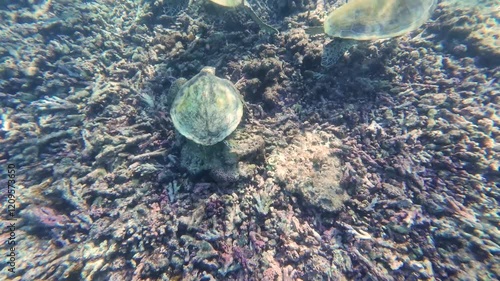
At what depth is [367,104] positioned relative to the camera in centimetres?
432

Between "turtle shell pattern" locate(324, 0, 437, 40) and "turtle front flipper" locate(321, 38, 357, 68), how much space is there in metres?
0.18

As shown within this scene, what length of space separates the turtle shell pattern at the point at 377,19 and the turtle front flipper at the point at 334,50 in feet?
0.58

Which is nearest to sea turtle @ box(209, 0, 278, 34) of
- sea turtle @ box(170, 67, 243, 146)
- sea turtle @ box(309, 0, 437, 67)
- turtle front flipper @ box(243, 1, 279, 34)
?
turtle front flipper @ box(243, 1, 279, 34)

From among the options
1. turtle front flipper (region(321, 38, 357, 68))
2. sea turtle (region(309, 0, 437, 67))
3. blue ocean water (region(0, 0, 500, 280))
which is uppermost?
sea turtle (region(309, 0, 437, 67))

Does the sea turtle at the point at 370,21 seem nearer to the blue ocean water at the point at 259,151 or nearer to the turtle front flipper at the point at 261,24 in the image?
the blue ocean water at the point at 259,151

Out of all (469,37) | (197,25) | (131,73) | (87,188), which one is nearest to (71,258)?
(87,188)

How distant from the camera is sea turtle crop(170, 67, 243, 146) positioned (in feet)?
10.7

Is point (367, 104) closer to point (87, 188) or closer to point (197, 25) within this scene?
point (197, 25)

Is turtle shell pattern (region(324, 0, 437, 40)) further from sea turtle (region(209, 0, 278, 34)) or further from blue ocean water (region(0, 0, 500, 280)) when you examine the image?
sea turtle (region(209, 0, 278, 34))

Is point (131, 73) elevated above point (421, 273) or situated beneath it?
elevated above

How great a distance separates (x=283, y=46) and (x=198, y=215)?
394 cm

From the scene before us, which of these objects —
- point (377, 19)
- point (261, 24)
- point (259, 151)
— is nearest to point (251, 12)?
Result: point (261, 24)

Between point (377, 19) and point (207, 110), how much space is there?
3.70 m

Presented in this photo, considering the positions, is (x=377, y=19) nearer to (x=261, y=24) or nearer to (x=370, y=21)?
(x=370, y=21)
